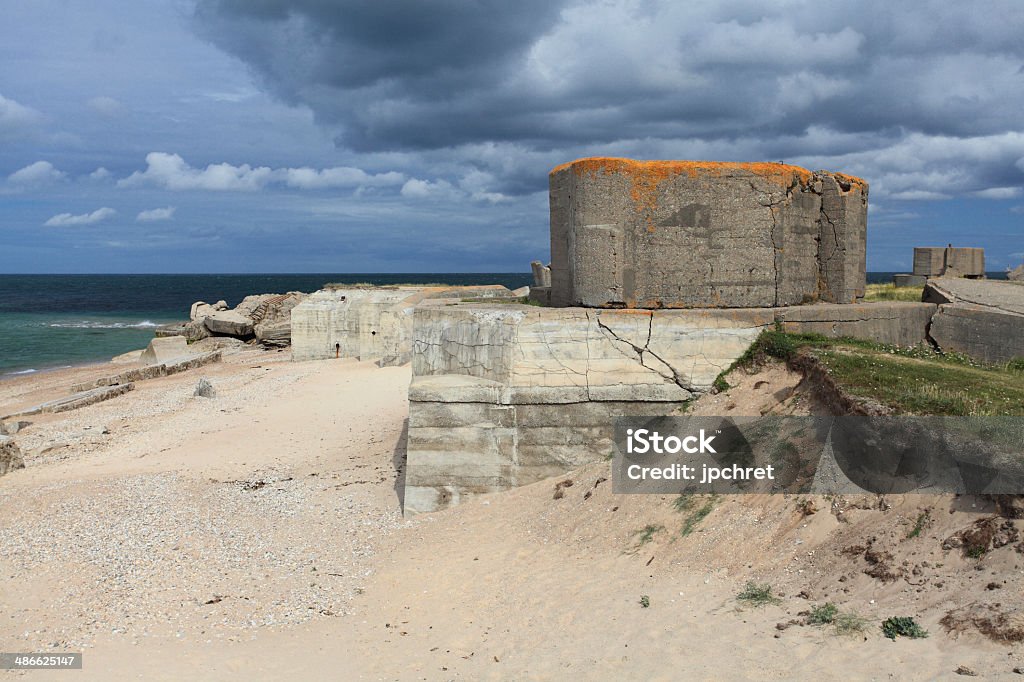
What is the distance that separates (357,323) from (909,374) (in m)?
19.5

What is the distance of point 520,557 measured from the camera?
7750mm

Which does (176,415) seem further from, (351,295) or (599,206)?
(599,206)

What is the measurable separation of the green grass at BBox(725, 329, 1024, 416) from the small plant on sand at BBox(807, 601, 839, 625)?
2.19 m

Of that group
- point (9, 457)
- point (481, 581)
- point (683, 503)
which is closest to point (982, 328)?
point (683, 503)

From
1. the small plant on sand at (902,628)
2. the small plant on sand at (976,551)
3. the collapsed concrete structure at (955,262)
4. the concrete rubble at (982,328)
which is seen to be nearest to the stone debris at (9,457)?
the small plant on sand at (902,628)

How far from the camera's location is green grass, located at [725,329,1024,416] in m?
6.46

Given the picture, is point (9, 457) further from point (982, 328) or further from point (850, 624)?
point (982, 328)

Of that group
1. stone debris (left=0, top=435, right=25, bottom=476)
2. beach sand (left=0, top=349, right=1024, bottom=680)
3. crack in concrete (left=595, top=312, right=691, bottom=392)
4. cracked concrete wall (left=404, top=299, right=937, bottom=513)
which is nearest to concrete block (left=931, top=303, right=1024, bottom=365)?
cracked concrete wall (left=404, top=299, right=937, bottom=513)

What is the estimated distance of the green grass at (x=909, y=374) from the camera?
21.2 feet

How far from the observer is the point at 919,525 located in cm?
548

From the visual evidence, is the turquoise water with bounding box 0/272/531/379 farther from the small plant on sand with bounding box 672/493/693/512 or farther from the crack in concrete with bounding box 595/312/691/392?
the small plant on sand with bounding box 672/493/693/512

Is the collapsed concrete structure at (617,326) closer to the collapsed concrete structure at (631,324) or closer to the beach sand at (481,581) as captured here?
the collapsed concrete structure at (631,324)

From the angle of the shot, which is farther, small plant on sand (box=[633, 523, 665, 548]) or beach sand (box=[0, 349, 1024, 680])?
small plant on sand (box=[633, 523, 665, 548])

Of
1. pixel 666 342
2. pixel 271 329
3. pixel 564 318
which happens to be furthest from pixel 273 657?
pixel 271 329
